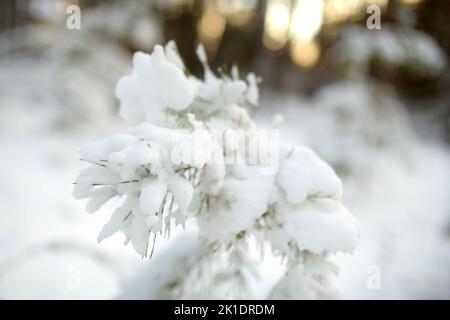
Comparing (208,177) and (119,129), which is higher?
(119,129)

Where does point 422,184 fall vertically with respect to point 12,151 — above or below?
below

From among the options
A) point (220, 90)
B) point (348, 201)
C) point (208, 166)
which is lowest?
point (348, 201)

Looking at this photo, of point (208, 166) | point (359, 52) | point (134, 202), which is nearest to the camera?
point (134, 202)

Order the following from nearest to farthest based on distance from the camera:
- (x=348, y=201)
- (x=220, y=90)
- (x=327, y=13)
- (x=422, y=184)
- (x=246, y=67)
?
(x=220, y=90)
(x=348, y=201)
(x=422, y=184)
(x=327, y=13)
(x=246, y=67)

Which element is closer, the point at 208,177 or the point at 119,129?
the point at 208,177

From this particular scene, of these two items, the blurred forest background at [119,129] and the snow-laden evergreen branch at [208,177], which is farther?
the blurred forest background at [119,129]

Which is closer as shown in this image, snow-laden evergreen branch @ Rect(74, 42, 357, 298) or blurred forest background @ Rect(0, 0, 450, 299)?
snow-laden evergreen branch @ Rect(74, 42, 357, 298)

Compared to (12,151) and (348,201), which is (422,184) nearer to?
(348,201)

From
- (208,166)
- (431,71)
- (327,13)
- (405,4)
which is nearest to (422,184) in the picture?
(431,71)
